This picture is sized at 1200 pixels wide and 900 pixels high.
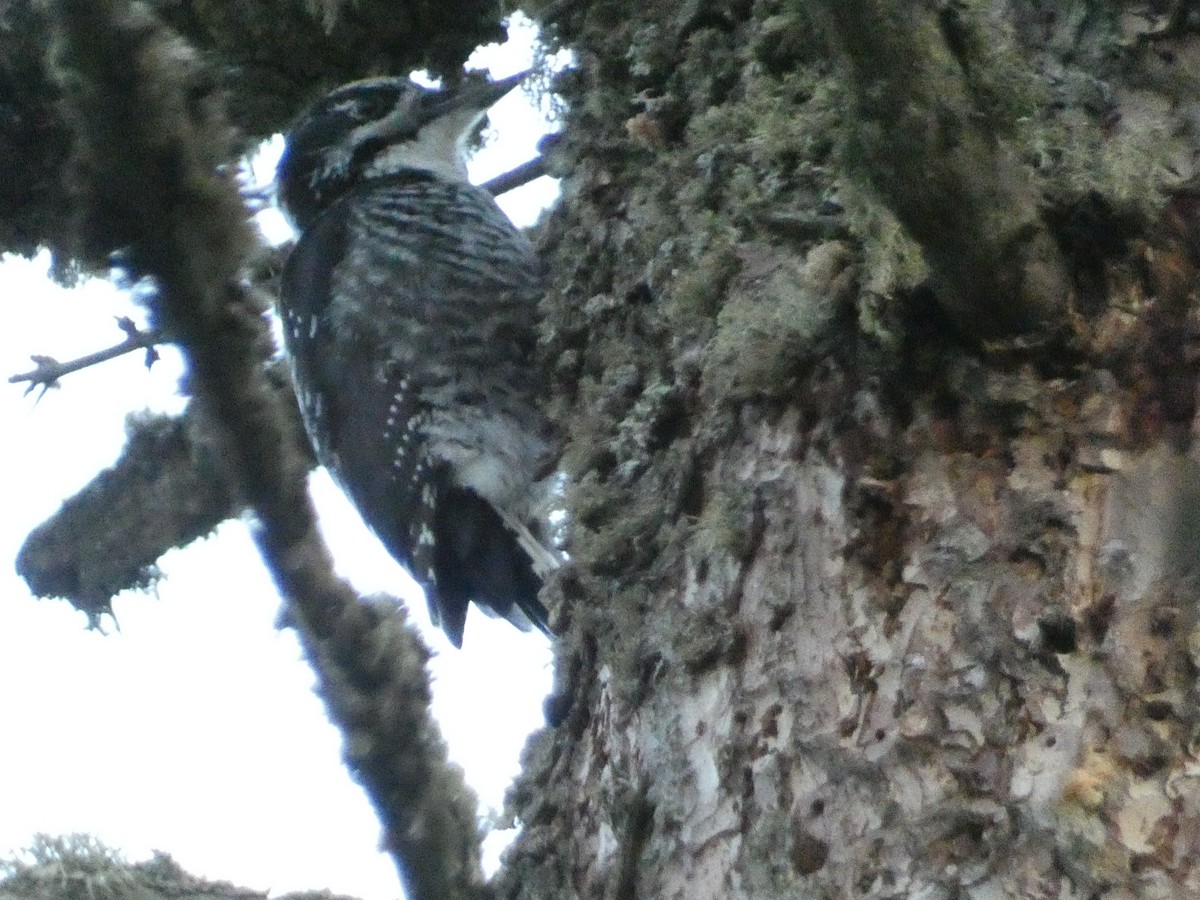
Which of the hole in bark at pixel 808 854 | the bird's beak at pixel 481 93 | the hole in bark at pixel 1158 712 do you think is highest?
the bird's beak at pixel 481 93

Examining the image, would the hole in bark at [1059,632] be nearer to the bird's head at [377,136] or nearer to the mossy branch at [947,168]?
the mossy branch at [947,168]

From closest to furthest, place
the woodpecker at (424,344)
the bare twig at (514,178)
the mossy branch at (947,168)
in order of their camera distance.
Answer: the mossy branch at (947,168)
the woodpecker at (424,344)
the bare twig at (514,178)

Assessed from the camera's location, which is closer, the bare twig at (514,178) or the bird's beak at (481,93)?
the bare twig at (514,178)

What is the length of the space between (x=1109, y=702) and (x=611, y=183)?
1188 mm

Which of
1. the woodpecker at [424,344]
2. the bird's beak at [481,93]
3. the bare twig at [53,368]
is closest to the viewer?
the bare twig at [53,368]

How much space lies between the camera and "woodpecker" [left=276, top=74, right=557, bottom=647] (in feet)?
10.7

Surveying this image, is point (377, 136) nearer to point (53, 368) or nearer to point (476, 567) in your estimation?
point (476, 567)

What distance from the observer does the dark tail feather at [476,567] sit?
3293mm

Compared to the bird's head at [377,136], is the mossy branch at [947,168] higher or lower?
lower

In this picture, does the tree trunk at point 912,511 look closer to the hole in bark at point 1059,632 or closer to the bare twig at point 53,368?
the hole in bark at point 1059,632

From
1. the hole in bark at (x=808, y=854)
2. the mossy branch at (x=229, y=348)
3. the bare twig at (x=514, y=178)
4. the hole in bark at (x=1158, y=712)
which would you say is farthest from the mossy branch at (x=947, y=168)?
the bare twig at (x=514, y=178)

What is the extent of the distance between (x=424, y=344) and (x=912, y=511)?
198cm

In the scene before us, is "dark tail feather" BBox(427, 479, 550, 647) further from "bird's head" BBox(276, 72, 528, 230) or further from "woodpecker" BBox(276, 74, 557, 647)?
"bird's head" BBox(276, 72, 528, 230)

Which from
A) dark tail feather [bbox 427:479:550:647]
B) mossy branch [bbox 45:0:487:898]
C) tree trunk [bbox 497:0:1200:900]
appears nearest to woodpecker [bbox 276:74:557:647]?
dark tail feather [bbox 427:479:550:647]
